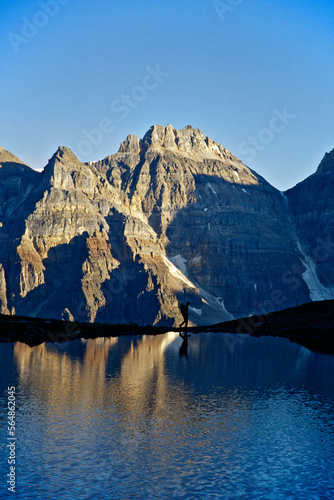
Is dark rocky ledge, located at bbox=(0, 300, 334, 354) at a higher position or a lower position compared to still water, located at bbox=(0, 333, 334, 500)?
higher

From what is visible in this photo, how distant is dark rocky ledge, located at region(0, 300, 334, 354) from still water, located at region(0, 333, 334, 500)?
1417 inches

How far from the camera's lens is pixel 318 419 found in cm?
5262

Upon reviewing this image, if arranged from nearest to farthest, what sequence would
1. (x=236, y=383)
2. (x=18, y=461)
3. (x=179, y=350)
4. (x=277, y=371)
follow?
(x=18, y=461) < (x=236, y=383) < (x=277, y=371) < (x=179, y=350)

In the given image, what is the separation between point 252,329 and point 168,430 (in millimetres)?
118709

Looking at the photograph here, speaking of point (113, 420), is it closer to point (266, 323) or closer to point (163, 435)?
point (163, 435)

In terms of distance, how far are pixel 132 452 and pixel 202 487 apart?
733 cm

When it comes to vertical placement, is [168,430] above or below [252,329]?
below

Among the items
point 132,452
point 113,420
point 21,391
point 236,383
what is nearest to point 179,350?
point 236,383

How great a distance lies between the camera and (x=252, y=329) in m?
164

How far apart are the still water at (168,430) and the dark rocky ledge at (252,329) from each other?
35985 mm

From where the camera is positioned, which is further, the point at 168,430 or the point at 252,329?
the point at 252,329

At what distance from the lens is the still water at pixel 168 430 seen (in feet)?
118

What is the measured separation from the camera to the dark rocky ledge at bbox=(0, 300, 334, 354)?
11904 cm

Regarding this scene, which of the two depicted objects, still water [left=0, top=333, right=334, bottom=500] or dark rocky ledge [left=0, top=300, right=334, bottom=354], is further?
dark rocky ledge [left=0, top=300, right=334, bottom=354]
